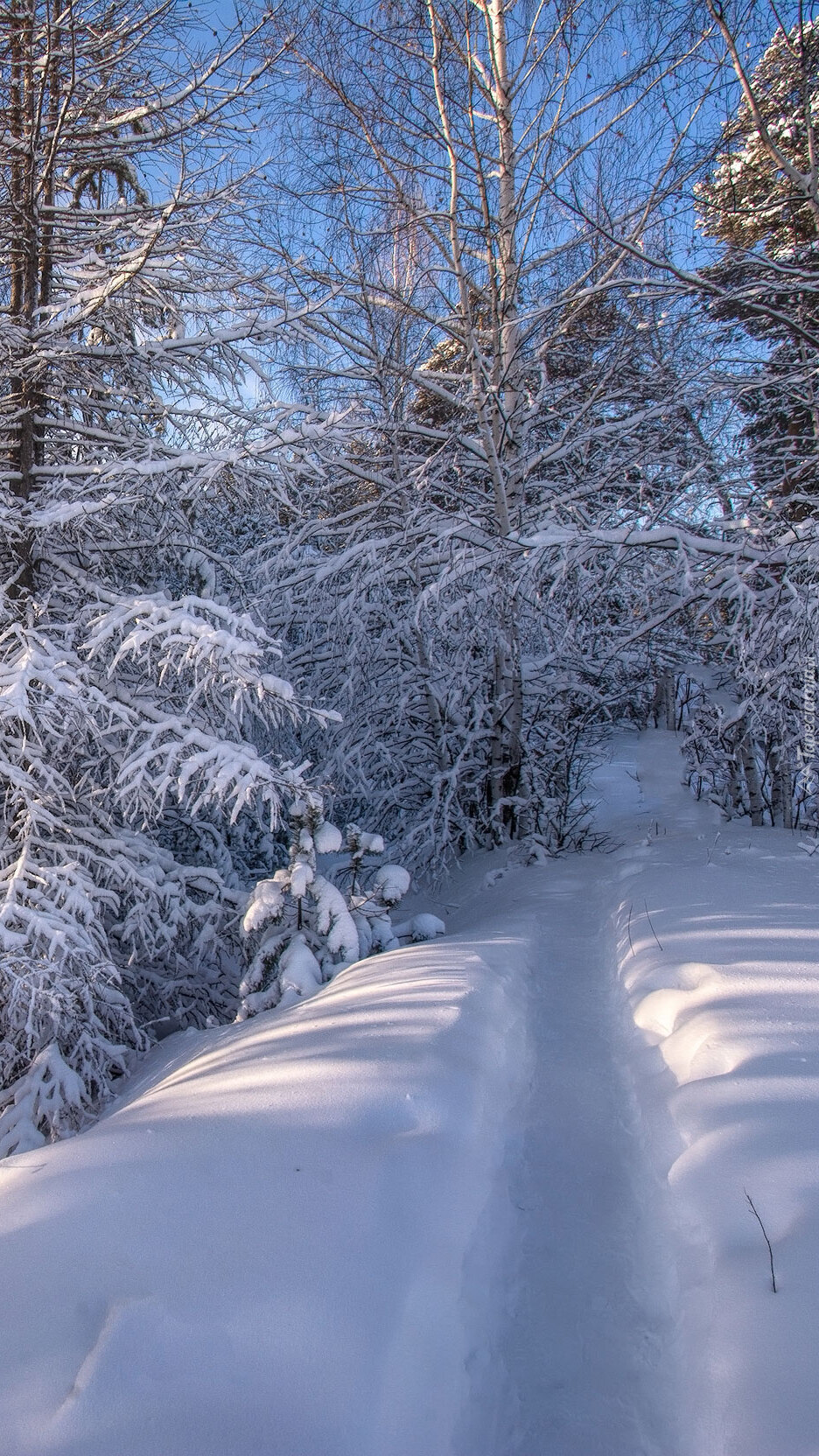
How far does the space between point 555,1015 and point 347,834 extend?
238cm

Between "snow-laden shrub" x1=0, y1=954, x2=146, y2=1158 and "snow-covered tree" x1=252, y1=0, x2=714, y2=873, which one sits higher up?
"snow-covered tree" x1=252, y1=0, x2=714, y2=873

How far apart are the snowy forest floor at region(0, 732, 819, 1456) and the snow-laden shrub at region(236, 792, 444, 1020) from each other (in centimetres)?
136

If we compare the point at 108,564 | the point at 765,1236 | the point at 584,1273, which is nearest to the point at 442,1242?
the point at 584,1273

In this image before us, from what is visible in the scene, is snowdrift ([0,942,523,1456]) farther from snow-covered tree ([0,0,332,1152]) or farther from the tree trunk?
the tree trunk

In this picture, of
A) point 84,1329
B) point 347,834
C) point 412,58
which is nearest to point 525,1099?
point 84,1329

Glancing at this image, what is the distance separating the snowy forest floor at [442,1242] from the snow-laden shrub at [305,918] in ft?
4.46

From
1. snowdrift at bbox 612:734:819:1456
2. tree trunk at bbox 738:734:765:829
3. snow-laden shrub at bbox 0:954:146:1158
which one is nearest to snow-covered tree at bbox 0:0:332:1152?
snow-laden shrub at bbox 0:954:146:1158

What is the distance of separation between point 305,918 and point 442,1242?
3530 millimetres

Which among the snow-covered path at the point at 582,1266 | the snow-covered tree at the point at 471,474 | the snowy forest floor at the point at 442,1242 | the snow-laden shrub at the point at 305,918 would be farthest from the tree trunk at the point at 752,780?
the snow-covered path at the point at 582,1266

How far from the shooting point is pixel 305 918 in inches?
221

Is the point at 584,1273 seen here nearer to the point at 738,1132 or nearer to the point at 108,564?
the point at 738,1132

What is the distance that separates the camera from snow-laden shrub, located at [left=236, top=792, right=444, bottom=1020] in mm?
5238

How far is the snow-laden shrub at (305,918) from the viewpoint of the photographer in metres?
5.24

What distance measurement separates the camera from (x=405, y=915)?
8.83m
